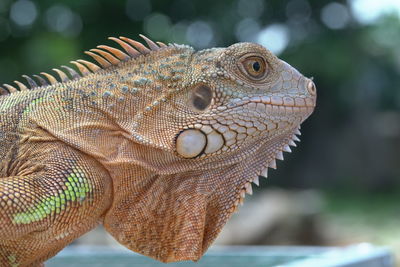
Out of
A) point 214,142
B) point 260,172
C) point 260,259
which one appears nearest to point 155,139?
point 214,142

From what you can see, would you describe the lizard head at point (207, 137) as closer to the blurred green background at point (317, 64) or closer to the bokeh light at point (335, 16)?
the blurred green background at point (317, 64)

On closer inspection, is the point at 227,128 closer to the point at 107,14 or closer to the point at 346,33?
the point at 107,14

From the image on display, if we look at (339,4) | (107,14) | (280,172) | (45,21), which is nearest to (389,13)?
(339,4)

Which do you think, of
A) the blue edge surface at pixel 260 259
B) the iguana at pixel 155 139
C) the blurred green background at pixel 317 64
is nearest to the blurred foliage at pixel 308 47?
the blurred green background at pixel 317 64

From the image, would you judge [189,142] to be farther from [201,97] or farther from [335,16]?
[335,16]

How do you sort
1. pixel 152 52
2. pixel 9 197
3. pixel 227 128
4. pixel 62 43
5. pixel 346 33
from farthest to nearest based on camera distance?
pixel 346 33
pixel 62 43
pixel 152 52
pixel 227 128
pixel 9 197

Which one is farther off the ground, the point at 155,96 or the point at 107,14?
the point at 155,96

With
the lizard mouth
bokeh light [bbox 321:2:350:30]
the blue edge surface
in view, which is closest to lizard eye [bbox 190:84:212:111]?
the lizard mouth

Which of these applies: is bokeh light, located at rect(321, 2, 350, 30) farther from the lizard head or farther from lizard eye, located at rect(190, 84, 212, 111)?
lizard eye, located at rect(190, 84, 212, 111)
